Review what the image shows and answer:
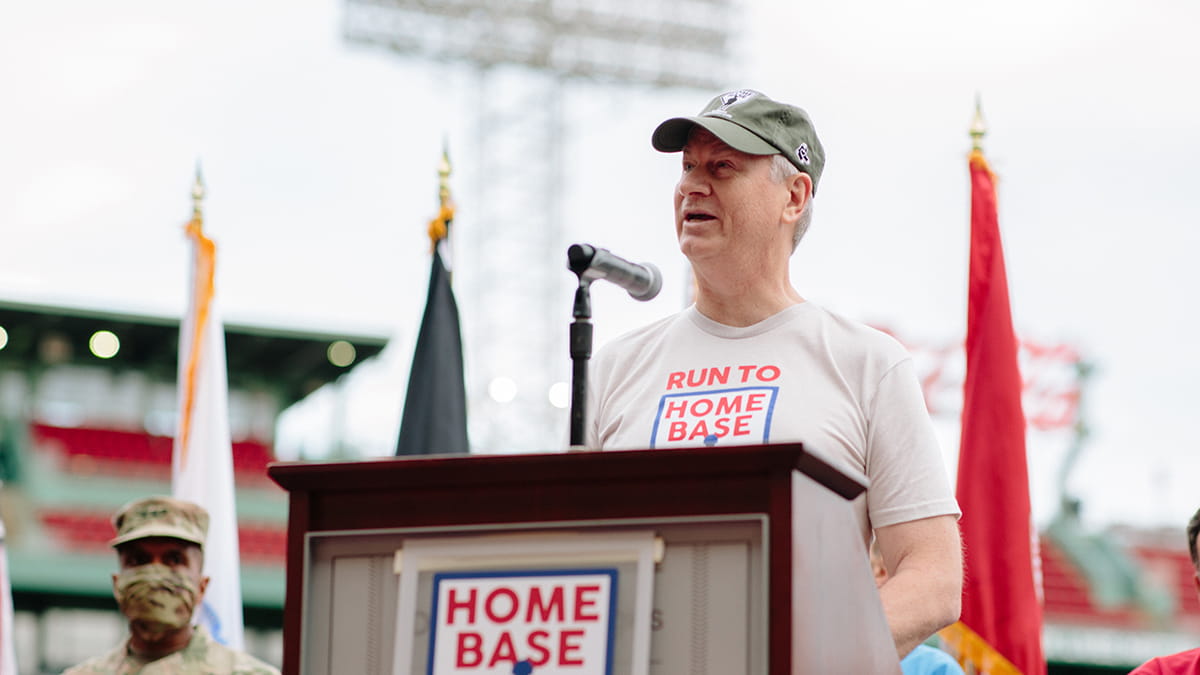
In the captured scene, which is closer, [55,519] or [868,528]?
[868,528]

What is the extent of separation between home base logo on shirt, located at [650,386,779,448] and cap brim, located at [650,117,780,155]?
36 centimetres

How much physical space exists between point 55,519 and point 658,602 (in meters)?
23.2

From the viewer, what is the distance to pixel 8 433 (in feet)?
79.4

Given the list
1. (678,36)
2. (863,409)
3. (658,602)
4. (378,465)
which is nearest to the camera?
(658,602)

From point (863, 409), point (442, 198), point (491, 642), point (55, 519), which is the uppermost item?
point (55, 519)

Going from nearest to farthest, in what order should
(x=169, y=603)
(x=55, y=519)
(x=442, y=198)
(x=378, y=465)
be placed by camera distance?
(x=378, y=465)
(x=169, y=603)
(x=442, y=198)
(x=55, y=519)

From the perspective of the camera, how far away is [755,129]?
2.47 meters

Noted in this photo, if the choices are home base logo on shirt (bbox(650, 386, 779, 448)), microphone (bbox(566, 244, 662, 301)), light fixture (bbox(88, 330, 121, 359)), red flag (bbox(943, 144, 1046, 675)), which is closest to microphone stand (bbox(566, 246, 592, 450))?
microphone (bbox(566, 244, 662, 301))

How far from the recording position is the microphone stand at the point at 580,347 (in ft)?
7.43

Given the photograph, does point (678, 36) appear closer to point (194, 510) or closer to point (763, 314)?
point (194, 510)

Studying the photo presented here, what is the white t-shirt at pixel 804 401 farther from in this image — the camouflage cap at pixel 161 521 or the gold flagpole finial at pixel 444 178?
the gold flagpole finial at pixel 444 178

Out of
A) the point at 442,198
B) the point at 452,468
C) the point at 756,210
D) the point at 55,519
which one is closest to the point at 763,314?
the point at 756,210

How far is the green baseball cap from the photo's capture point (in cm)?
245

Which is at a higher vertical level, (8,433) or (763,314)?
(8,433)
